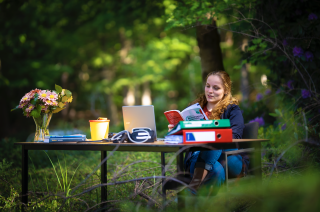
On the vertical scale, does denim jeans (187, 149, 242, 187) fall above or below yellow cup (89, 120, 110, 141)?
below

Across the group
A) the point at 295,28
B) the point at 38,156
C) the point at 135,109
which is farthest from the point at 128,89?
the point at 135,109

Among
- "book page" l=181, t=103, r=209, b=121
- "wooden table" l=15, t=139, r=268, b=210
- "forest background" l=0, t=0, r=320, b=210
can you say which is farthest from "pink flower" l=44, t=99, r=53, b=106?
"book page" l=181, t=103, r=209, b=121

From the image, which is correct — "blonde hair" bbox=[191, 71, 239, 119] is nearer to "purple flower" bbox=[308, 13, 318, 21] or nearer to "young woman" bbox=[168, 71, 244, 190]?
"young woman" bbox=[168, 71, 244, 190]

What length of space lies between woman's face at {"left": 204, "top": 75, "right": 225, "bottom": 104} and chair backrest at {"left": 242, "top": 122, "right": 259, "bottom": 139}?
41 cm

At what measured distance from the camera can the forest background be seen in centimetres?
443

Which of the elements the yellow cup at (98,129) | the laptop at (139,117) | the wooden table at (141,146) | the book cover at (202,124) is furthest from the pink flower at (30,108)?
the book cover at (202,124)

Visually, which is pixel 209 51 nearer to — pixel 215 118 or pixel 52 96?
pixel 215 118

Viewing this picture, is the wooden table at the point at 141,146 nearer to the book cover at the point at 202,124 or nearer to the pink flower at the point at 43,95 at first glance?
the book cover at the point at 202,124

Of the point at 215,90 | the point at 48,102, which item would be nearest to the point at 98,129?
the point at 48,102

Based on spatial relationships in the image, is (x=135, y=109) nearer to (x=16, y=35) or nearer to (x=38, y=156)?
(x=38, y=156)

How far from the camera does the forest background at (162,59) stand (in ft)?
14.5

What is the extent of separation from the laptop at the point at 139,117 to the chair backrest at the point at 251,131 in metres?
0.99

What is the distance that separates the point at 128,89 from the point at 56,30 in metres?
5.81

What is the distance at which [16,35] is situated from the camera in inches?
425
